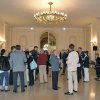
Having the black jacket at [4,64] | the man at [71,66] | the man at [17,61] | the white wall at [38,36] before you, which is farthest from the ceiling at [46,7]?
the white wall at [38,36]

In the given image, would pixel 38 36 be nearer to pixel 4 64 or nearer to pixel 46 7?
pixel 46 7

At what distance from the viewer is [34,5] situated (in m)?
12.2

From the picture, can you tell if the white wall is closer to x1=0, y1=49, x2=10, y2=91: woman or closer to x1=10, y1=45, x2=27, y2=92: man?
x1=0, y1=49, x2=10, y2=91: woman

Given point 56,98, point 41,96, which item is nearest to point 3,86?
point 41,96

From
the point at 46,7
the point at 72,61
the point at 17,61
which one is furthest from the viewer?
the point at 46,7

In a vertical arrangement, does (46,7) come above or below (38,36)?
above

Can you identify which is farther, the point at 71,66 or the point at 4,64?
the point at 4,64

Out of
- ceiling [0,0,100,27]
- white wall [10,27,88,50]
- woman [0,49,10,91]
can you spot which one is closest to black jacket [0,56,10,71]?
woman [0,49,10,91]

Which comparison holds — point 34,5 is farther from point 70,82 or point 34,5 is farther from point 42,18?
point 70,82

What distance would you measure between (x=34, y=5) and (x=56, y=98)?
6616 millimetres

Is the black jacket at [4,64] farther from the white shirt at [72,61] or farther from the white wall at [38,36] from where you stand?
the white wall at [38,36]

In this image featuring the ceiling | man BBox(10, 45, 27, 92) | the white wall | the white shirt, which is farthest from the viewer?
the white wall

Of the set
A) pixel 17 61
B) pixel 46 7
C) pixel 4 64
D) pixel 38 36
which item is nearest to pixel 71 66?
pixel 17 61

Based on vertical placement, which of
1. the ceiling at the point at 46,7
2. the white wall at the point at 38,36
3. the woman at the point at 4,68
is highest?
the ceiling at the point at 46,7
